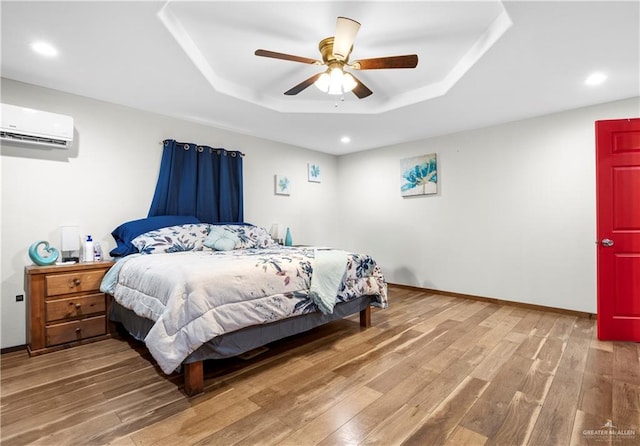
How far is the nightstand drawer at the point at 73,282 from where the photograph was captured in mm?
2641

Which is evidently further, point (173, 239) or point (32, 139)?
point (173, 239)

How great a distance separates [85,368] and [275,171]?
3.42m

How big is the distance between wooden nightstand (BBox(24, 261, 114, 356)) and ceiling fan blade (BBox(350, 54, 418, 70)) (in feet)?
9.44

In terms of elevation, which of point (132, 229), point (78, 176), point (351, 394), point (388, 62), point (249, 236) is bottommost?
point (351, 394)

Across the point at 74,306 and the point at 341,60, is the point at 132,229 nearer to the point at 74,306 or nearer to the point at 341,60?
the point at 74,306

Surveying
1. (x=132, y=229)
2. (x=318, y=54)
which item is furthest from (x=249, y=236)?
(x=318, y=54)

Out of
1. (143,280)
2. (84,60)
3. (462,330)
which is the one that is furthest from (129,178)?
(462,330)

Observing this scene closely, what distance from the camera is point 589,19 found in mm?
2025

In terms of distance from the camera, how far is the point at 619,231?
2.82m

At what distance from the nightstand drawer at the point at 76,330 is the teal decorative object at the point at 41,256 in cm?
56

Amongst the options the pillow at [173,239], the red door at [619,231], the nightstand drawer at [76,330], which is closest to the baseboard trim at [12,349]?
the nightstand drawer at [76,330]

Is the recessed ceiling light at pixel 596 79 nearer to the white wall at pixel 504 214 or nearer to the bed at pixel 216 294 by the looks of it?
the white wall at pixel 504 214

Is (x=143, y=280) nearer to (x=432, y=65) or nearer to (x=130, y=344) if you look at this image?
(x=130, y=344)

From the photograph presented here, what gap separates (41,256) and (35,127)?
3.73ft
